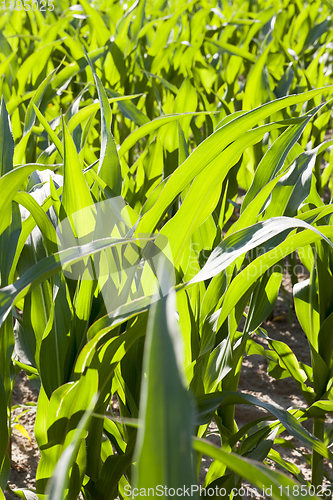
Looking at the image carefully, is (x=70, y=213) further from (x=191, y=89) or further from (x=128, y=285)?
(x=191, y=89)

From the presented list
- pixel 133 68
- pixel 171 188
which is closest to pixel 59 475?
pixel 171 188

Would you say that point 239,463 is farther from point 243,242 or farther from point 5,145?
point 5,145

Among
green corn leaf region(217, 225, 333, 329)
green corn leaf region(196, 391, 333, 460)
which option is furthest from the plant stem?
green corn leaf region(217, 225, 333, 329)

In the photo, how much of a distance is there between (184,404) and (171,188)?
326 mm

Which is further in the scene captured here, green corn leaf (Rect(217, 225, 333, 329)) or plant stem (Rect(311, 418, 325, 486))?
plant stem (Rect(311, 418, 325, 486))

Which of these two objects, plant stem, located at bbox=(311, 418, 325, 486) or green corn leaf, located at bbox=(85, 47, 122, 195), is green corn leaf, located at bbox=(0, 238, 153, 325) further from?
plant stem, located at bbox=(311, 418, 325, 486)

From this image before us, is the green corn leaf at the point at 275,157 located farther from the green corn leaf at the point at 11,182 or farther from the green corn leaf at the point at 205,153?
the green corn leaf at the point at 11,182

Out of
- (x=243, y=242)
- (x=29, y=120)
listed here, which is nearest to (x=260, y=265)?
(x=243, y=242)

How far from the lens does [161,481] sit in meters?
0.24

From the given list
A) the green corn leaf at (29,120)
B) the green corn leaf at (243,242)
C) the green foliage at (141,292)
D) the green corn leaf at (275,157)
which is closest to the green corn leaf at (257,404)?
the green foliage at (141,292)

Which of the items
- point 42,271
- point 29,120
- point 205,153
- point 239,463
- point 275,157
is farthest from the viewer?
point 29,120

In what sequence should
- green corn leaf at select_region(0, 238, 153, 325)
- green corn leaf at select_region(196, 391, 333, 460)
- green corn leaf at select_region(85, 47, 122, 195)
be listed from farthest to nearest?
green corn leaf at select_region(85, 47, 122, 195) < green corn leaf at select_region(196, 391, 333, 460) < green corn leaf at select_region(0, 238, 153, 325)

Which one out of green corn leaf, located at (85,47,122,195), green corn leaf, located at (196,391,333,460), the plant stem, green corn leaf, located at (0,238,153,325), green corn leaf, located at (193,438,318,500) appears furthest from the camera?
the plant stem

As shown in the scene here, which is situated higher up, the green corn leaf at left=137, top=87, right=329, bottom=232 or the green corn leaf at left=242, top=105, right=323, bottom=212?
the green corn leaf at left=242, top=105, right=323, bottom=212
